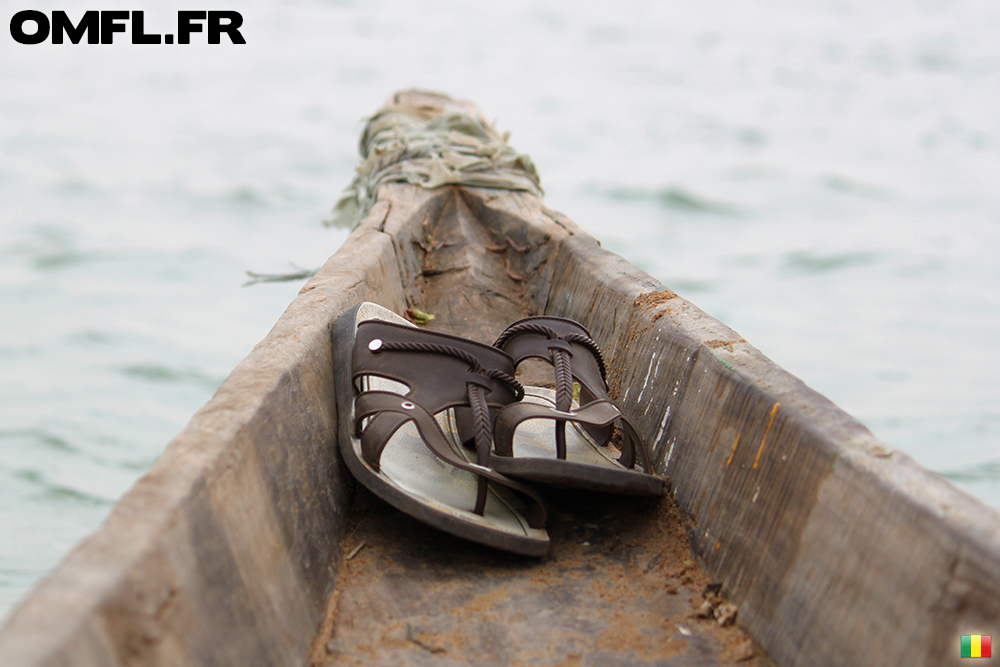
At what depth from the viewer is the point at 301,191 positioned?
390 inches

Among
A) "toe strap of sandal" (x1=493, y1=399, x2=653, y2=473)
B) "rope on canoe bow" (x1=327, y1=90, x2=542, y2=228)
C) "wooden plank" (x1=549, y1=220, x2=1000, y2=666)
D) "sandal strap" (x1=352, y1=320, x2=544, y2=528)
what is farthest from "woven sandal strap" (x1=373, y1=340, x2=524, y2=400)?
"rope on canoe bow" (x1=327, y1=90, x2=542, y2=228)

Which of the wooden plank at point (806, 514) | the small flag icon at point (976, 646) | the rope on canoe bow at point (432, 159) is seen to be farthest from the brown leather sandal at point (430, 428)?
the rope on canoe bow at point (432, 159)

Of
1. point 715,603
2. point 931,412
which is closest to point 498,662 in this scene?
point 715,603

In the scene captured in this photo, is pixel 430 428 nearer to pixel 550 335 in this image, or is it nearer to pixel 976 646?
pixel 550 335

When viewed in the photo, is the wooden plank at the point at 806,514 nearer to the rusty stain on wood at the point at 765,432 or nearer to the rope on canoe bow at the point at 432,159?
the rusty stain on wood at the point at 765,432

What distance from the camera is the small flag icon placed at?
0.93 m

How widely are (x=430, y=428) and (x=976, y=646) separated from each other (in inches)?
36.5

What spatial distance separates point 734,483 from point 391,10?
1007 inches

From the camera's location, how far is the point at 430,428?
5.03 ft

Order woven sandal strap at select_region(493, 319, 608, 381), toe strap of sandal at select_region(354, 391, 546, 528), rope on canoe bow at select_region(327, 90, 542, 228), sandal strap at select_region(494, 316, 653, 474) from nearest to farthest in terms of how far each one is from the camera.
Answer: toe strap of sandal at select_region(354, 391, 546, 528), sandal strap at select_region(494, 316, 653, 474), woven sandal strap at select_region(493, 319, 608, 381), rope on canoe bow at select_region(327, 90, 542, 228)

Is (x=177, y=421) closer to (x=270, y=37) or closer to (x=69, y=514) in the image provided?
(x=69, y=514)

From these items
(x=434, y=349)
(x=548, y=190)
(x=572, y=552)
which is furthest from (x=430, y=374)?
(x=548, y=190)

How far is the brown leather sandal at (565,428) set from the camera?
5.05ft

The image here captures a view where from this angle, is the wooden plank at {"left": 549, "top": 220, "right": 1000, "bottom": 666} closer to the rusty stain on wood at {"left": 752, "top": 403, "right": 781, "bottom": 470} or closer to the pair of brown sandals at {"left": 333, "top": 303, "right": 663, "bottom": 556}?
the rusty stain on wood at {"left": 752, "top": 403, "right": 781, "bottom": 470}
